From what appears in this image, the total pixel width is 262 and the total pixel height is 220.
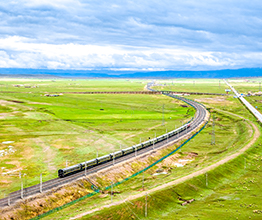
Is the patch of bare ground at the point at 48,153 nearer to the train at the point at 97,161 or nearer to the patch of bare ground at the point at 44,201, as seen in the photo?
the train at the point at 97,161

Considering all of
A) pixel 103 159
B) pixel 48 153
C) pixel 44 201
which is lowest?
pixel 44 201

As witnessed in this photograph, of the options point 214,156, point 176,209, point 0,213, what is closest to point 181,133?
point 214,156

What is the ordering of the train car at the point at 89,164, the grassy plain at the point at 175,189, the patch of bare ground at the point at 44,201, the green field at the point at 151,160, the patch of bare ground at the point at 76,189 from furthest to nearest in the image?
the train car at the point at 89,164, the green field at the point at 151,160, the grassy plain at the point at 175,189, the patch of bare ground at the point at 76,189, the patch of bare ground at the point at 44,201

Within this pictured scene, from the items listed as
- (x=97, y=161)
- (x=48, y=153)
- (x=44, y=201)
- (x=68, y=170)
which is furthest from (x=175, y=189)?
(x=48, y=153)

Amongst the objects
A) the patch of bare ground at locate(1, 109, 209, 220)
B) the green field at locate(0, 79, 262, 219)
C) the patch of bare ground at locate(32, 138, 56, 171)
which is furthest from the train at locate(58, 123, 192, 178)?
the patch of bare ground at locate(32, 138, 56, 171)

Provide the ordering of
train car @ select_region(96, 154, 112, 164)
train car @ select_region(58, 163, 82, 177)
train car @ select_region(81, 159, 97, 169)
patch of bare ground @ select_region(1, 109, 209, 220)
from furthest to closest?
train car @ select_region(96, 154, 112, 164) → train car @ select_region(81, 159, 97, 169) → train car @ select_region(58, 163, 82, 177) → patch of bare ground @ select_region(1, 109, 209, 220)

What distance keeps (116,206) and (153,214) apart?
32.8 feet

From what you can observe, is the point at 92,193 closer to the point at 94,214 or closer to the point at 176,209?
the point at 94,214

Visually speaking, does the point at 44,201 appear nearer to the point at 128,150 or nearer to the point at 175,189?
the point at 175,189

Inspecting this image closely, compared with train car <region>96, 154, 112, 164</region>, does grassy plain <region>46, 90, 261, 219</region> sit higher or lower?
lower

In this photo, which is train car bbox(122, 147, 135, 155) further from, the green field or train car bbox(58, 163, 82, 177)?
train car bbox(58, 163, 82, 177)

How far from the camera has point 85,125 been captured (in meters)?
186

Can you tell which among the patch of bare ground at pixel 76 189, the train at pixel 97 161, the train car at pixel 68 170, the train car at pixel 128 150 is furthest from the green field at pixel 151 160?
the train car at pixel 128 150

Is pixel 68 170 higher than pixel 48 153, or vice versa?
pixel 68 170
